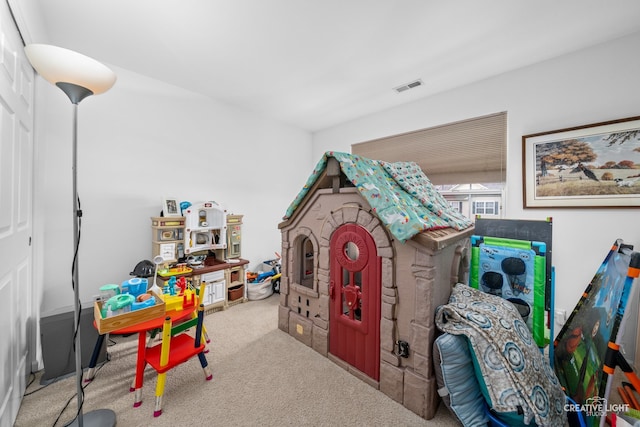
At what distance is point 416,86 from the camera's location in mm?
2986

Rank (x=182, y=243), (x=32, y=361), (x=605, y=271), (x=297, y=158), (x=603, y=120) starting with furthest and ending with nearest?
(x=297, y=158), (x=182, y=243), (x=603, y=120), (x=32, y=361), (x=605, y=271)

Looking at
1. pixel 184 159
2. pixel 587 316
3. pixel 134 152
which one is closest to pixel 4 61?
pixel 134 152

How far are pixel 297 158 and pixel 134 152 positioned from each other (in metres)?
2.58

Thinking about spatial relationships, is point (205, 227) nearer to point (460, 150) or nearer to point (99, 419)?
point (99, 419)

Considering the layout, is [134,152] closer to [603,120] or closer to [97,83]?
[97,83]

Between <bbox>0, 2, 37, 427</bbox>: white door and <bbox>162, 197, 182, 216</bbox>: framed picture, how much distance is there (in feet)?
3.63

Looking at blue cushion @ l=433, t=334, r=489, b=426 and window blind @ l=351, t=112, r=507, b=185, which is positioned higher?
window blind @ l=351, t=112, r=507, b=185

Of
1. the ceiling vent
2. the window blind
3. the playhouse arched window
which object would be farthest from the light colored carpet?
the ceiling vent

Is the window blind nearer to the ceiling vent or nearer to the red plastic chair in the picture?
the ceiling vent

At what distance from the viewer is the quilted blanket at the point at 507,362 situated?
4.42ft

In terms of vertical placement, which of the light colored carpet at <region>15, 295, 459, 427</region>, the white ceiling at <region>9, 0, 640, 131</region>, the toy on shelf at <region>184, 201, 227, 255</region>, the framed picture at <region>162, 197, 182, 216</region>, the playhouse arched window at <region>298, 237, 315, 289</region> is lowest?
the light colored carpet at <region>15, 295, 459, 427</region>

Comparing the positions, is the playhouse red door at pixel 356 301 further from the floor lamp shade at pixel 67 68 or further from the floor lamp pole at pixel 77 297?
the floor lamp shade at pixel 67 68

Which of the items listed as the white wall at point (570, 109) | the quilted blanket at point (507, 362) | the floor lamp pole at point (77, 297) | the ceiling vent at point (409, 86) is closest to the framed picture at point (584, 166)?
the white wall at point (570, 109)

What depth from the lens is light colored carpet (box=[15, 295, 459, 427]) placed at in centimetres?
154
